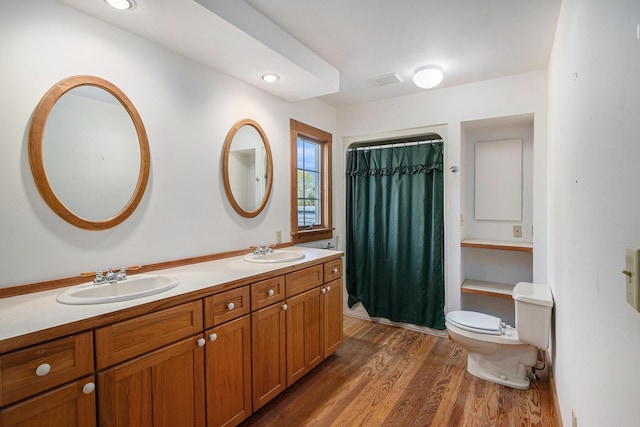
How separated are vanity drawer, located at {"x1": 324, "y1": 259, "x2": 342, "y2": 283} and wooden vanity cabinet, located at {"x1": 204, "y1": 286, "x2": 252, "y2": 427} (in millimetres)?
811

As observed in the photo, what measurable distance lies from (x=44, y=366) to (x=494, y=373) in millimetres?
2615

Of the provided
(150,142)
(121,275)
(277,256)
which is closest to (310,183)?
(277,256)

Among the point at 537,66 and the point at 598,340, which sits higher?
the point at 537,66

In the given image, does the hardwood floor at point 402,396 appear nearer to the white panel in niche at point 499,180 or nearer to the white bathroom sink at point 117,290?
the white bathroom sink at point 117,290

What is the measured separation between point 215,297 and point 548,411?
84.4 inches

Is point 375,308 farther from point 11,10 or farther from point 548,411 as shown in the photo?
point 11,10

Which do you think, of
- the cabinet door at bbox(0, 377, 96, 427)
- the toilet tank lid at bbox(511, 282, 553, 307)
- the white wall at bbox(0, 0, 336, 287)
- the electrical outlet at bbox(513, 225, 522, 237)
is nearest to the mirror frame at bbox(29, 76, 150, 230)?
the white wall at bbox(0, 0, 336, 287)

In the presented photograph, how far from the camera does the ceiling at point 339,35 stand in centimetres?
168

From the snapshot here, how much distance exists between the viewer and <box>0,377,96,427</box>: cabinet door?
101cm

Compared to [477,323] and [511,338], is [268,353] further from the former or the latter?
[511,338]

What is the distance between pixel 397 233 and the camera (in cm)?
336

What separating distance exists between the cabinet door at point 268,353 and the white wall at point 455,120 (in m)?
1.81

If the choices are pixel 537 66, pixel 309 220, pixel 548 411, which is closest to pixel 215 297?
pixel 309 220

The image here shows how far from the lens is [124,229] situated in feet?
5.82
